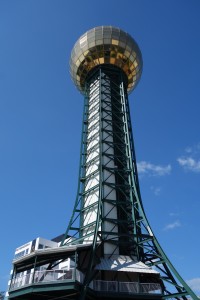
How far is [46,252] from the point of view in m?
23.8

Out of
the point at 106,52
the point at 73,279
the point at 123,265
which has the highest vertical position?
the point at 106,52

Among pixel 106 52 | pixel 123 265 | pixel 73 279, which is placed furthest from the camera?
pixel 106 52

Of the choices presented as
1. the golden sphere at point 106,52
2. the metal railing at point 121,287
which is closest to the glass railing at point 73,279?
the metal railing at point 121,287

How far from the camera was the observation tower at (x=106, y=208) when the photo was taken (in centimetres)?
2364

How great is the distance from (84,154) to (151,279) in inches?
705

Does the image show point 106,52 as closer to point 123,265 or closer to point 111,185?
point 111,185

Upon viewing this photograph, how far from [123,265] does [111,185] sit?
9481 millimetres

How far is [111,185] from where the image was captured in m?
33.4

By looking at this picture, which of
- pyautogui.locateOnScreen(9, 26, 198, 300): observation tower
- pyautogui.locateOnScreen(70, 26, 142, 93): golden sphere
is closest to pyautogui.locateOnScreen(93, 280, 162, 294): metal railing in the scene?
pyautogui.locateOnScreen(9, 26, 198, 300): observation tower

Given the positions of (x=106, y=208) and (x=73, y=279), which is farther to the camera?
(x=106, y=208)

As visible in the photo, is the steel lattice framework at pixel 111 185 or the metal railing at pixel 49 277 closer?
the metal railing at pixel 49 277

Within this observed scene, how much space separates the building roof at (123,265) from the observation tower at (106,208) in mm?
92

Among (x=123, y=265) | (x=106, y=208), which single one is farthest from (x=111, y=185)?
(x=123, y=265)

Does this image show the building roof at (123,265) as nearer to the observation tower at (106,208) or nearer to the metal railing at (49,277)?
the observation tower at (106,208)
